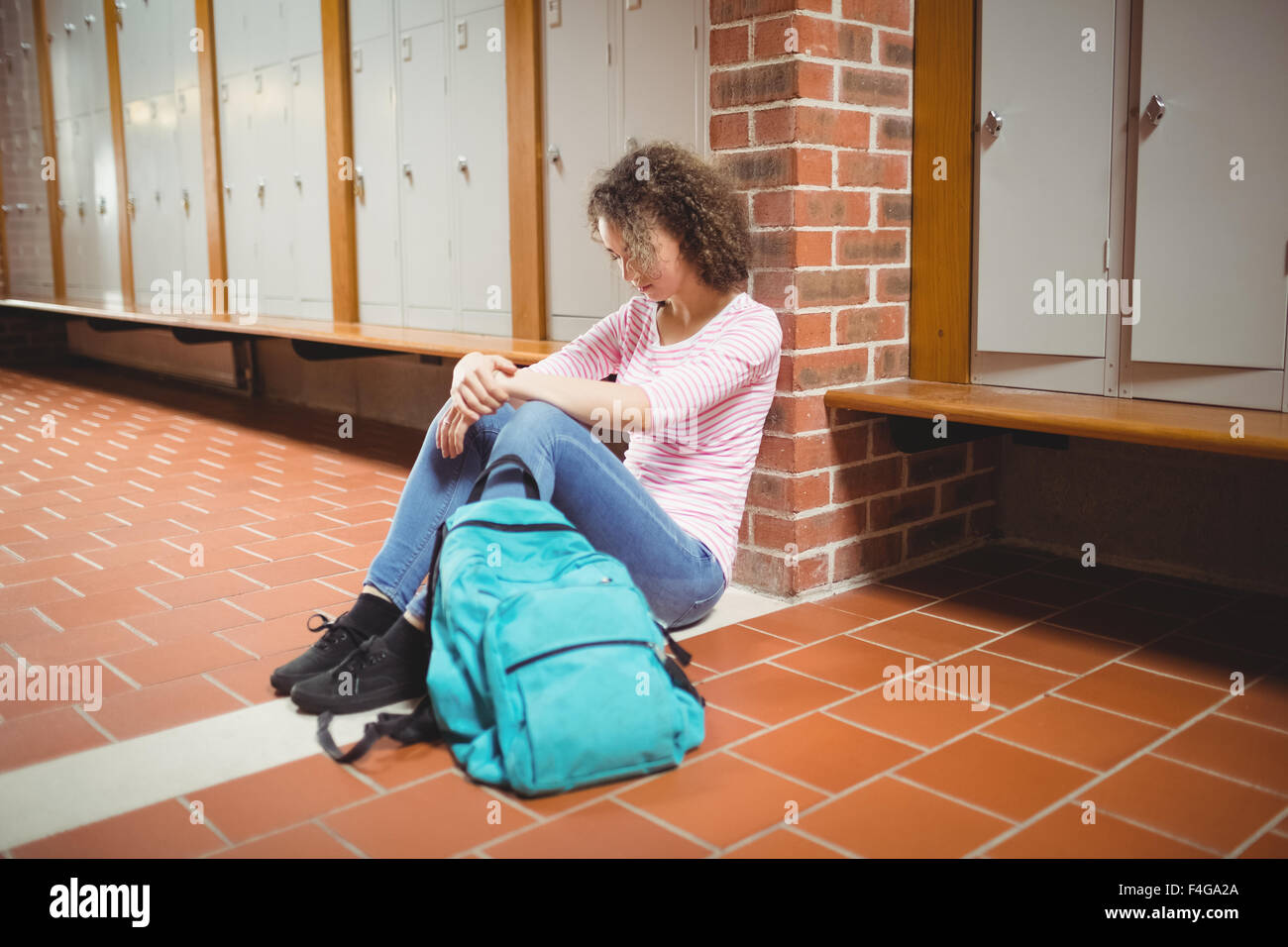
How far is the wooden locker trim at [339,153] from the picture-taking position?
5.40 meters

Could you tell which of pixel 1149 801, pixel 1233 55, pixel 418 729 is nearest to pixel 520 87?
pixel 1233 55

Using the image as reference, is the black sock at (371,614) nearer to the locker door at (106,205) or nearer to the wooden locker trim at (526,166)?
the wooden locker trim at (526,166)

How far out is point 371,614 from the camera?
209cm

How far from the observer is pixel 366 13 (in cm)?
526

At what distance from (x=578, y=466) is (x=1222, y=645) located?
1.42 m

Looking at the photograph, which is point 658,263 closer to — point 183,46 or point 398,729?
point 398,729

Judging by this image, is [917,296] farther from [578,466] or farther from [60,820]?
[60,820]

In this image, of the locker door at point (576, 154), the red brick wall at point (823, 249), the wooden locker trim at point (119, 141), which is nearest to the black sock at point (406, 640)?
the red brick wall at point (823, 249)

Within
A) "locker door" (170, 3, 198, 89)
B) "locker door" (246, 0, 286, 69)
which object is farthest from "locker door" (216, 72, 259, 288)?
"locker door" (170, 3, 198, 89)

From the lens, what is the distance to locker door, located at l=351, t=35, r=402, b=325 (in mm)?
5223

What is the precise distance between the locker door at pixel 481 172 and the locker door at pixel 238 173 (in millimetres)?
2133

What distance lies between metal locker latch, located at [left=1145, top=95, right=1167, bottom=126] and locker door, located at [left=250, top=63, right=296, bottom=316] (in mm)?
4643

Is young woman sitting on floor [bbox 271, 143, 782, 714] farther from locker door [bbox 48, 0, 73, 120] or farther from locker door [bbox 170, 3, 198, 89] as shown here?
locker door [bbox 48, 0, 73, 120]
